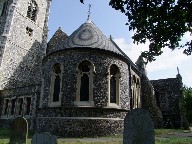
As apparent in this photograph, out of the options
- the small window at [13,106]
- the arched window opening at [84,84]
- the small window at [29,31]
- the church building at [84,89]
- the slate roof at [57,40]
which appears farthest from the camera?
the small window at [29,31]

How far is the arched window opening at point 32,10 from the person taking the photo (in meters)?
31.6

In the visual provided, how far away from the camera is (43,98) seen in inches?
582

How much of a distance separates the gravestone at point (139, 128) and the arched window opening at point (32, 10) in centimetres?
2820

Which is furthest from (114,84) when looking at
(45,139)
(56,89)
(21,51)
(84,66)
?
(21,51)

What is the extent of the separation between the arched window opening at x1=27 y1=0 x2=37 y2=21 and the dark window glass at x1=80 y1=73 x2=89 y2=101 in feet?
69.9

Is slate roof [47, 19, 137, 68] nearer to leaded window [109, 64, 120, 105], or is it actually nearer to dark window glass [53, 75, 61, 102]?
leaded window [109, 64, 120, 105]

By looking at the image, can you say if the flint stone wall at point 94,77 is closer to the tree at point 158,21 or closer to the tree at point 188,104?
the tree at point 158,21

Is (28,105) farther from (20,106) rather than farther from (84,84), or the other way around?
(84,84)

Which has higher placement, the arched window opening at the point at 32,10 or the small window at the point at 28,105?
the arched window opening at the point at 32,10

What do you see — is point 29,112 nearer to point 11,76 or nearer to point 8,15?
point 11,76

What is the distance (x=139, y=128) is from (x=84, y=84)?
23.9ft

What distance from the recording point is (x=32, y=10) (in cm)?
3216

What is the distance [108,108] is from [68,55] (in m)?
4.38

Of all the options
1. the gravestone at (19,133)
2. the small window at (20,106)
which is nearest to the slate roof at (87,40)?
the gravestone at (19,133)
